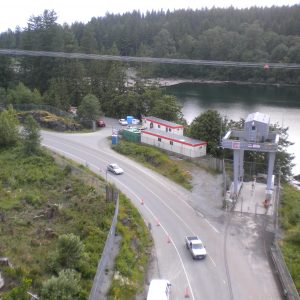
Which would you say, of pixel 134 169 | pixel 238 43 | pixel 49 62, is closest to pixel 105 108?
pixel 49 62

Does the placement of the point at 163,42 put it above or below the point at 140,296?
above

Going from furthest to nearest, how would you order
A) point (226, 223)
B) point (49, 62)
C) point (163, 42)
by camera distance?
point (163, 42)
point (49, 62)
point (226, 223)

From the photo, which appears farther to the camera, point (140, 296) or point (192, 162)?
point (192, 162)

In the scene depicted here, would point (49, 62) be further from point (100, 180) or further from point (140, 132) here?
point (100, 180)

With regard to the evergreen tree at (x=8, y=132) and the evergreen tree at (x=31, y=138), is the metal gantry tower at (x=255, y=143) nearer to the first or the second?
the evergreen tree at (x=31, y=138)

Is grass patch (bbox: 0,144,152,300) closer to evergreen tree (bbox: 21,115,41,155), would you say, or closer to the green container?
evergreen tree (bbox: 21,115,41,155)

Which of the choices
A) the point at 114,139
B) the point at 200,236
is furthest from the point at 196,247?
the point at 114,139

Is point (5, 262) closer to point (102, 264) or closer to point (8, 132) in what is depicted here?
point (102, 264)
